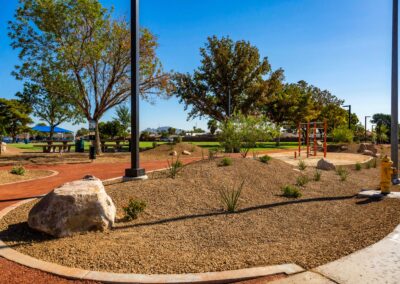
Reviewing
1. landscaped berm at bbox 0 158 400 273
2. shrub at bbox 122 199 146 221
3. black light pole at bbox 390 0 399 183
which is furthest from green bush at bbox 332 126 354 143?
shrub at bbox 122 199 146 221

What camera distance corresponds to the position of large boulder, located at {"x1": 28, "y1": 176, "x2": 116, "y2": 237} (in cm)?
438

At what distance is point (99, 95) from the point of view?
1866 cm

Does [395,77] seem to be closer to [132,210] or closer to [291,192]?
[291,192]

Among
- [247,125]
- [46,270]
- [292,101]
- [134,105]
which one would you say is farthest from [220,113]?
[46,270]

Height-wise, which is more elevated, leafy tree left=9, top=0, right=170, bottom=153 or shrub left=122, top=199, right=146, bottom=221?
leafy tree left=9, top=0, right=170, bottom=153

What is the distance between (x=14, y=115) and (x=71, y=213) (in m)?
49.4

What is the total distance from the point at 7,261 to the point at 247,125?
868 cm

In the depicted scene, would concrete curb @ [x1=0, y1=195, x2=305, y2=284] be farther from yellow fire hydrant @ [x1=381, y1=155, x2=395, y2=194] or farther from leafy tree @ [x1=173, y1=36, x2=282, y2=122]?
leafy tree @ [x1=173, y1=36, x2=282, y2=122]

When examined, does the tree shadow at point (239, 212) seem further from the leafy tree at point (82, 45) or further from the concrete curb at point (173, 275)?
the leafy tree at point (82, 45)

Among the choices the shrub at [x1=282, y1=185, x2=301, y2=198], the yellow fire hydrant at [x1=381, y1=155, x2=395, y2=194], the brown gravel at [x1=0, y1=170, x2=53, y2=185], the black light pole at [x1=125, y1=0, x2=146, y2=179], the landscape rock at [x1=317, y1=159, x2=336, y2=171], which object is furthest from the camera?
the landscape rock at [x1=317, y1=159, x2=336, y2=171]

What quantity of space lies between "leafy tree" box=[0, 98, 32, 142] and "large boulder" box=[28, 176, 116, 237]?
44621mm

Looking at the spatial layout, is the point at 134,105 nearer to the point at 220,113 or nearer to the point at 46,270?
the point at 46,270

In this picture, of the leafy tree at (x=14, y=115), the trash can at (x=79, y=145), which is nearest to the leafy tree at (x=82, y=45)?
the trash can at (x=79, y=145)

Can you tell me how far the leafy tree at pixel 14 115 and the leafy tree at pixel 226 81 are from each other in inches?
1018
